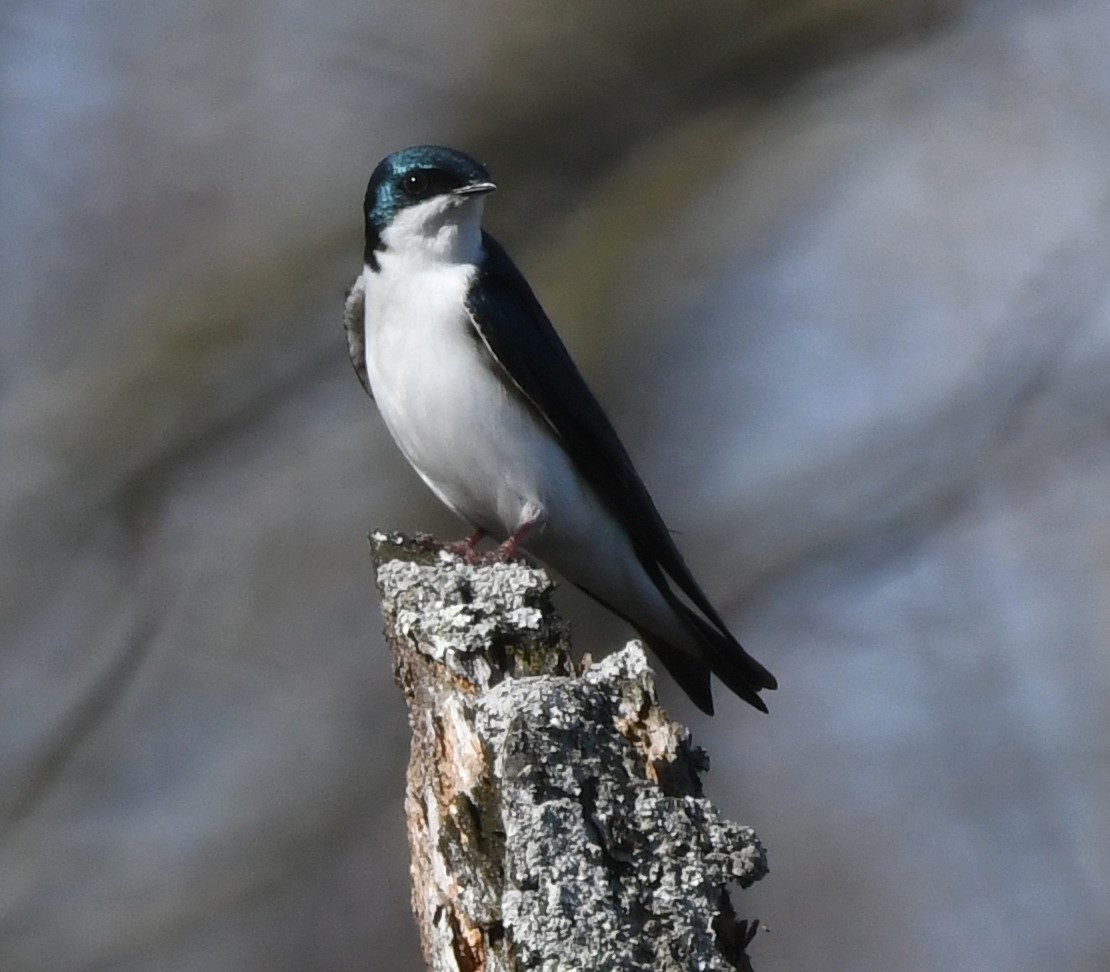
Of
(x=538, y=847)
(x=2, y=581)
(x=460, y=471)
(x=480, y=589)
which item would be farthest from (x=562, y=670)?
(x=2, y=581)

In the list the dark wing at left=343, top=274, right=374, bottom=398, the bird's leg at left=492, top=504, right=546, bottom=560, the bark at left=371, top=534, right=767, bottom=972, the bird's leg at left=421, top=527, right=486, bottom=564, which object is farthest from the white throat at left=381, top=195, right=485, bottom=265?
the bark at left=371, top=534, right=767, bottom=972

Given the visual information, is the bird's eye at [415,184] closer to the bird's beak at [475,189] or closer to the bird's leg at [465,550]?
the bird's beak at [475,189]

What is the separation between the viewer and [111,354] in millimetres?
5211

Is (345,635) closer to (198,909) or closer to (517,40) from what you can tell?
(198,909)

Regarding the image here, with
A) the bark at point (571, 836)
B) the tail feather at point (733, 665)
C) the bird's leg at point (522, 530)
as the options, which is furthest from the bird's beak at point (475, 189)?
the bark at point (571, 836)

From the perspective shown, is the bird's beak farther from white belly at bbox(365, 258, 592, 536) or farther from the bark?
the bark

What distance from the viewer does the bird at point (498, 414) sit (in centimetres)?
354

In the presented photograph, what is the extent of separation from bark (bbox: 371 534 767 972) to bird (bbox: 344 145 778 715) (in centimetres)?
138

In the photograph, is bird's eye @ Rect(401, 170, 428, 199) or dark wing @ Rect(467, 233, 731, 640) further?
bird's eye @ Rect(401, 170, 428, 199)

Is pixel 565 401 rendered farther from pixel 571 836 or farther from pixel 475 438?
pixel 571 836

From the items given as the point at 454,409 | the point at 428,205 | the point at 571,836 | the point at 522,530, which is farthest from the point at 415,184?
the point at 571,836

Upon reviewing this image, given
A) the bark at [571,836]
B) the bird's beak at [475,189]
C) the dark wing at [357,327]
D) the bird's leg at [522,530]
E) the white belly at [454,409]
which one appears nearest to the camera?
the bark at [571,836]

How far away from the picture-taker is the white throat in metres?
3.68

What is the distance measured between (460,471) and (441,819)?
1.58 metres
